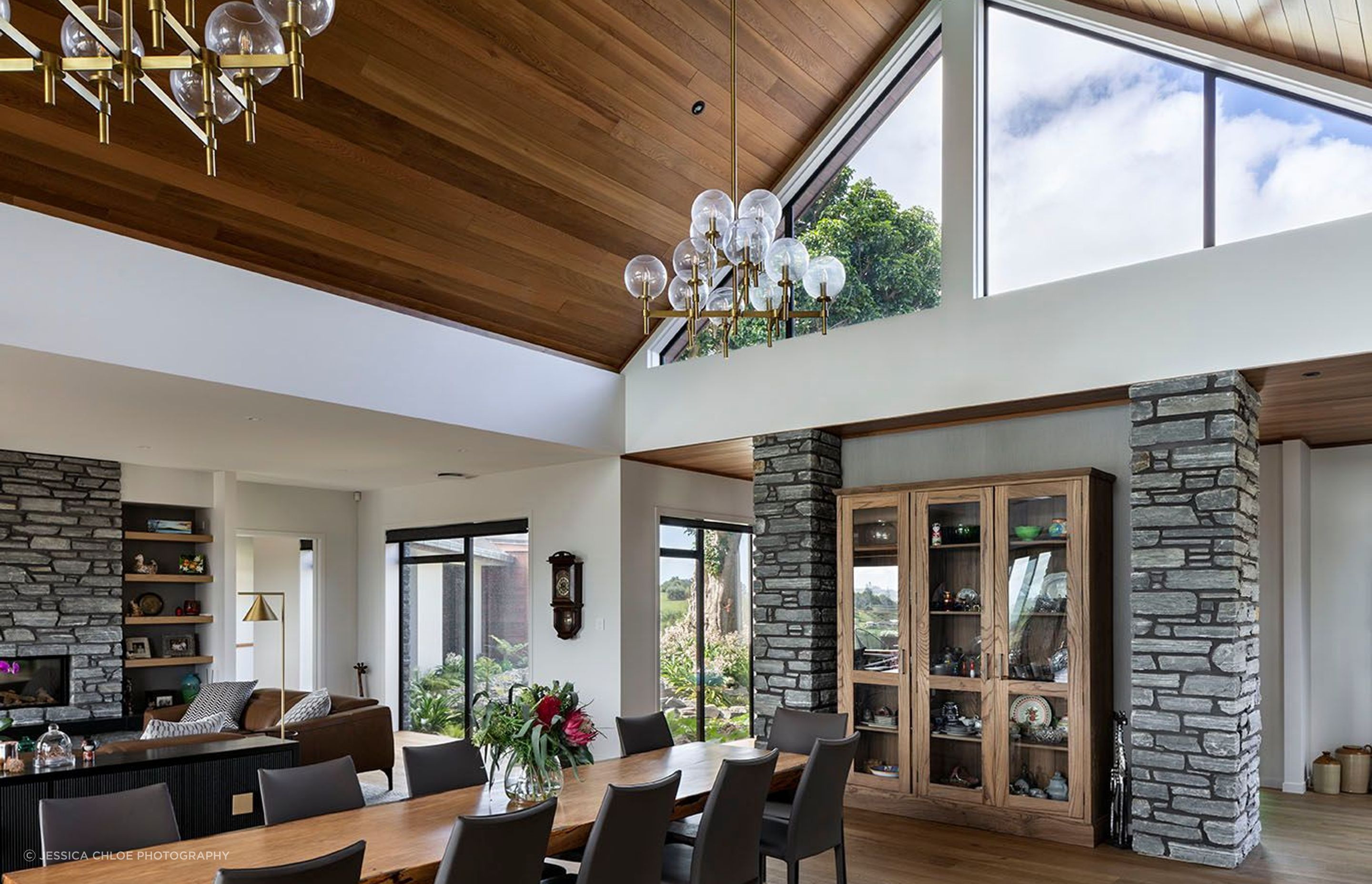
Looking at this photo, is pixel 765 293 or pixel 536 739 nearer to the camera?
pixel 536 739

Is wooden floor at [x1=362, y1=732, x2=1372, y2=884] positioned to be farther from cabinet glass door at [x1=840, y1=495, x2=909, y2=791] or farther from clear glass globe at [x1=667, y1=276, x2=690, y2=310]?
clear glass globe at [x1=667, y1=276, x2=690, y2=310]

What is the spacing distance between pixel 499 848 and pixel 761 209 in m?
2.51

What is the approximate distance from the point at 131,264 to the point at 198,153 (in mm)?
672

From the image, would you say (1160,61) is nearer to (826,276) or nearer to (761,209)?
(826,276)

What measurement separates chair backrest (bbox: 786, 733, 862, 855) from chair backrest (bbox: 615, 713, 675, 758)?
38.6 inches

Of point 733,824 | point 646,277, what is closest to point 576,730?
point 733,824

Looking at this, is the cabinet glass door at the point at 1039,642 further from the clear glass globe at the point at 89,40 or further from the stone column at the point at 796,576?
the clear glass globe at the point at 89,40

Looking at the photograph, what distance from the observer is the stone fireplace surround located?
810 centimetres

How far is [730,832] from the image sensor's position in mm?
3723

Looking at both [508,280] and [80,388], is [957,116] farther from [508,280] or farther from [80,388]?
[80,388]

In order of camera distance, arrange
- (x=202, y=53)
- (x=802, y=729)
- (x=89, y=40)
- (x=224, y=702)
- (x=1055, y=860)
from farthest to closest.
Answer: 1. (x=224, y=702)
2. (x=1055, y=860)
3. (x=802, y=729)
4. (x=89, y=40)
5. (x=202, y=53)

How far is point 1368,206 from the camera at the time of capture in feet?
16.7

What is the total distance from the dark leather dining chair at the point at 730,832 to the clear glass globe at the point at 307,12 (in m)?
2.72

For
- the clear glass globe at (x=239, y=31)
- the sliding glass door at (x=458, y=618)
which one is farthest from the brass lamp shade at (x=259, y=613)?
the clear glass globe at (x=239, y=31)
